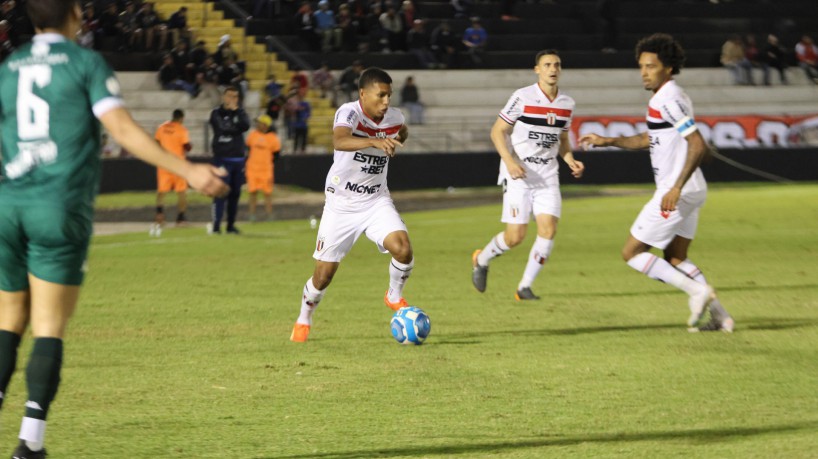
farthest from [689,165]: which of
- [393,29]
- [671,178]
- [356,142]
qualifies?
[393,29]

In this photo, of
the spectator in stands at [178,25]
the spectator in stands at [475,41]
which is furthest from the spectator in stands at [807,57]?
the spectator in stands at [178,25]

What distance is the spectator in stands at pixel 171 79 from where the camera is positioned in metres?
34.1

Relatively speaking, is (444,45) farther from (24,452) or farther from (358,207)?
(24,452)

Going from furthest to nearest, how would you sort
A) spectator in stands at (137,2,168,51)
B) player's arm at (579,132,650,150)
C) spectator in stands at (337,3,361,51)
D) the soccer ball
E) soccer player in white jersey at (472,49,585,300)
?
spectator in stands at (337,3,361,51)
spectator in stands at (137,2,168,51)
soccer player in white jersey at (472,49,585,300)
player's arm at (579,132,650,150)
the soccer ball

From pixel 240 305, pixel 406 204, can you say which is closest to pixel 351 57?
pixel 406 204

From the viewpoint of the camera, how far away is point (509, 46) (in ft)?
131

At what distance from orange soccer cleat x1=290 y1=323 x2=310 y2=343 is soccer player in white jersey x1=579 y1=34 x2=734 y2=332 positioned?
2.71 m

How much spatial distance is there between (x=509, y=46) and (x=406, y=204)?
43.8 ft

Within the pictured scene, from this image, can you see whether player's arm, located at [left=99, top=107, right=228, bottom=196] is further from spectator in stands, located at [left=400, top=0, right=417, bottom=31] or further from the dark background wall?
spectator in stands, located at [left=400, top=0, right=417, bottom=31]

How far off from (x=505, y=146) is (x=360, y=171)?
8.20 ft

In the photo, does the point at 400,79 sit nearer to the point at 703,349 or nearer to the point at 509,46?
the point at 509,46

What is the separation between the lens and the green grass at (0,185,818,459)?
21.2 ft

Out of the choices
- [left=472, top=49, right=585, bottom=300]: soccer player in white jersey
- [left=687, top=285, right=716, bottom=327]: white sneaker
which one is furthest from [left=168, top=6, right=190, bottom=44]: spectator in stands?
[left=687, top=285, right=716, bottom=327]: white sneaker

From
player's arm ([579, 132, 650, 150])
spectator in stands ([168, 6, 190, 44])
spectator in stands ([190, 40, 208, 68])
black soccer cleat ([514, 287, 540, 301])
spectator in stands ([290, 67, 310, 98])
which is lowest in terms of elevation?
spectator in stands ([290, 67, 310, 98])
